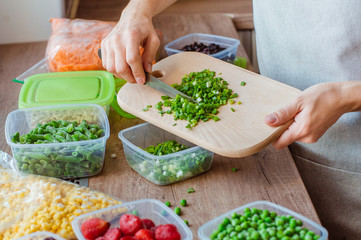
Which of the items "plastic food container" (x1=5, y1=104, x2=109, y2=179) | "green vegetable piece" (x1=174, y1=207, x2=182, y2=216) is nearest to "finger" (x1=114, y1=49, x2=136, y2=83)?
"plastic food container" (x1=5, y1=104, x2=109, y2=179)

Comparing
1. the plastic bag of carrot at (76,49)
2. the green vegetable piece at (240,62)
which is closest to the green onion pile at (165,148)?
the plastic bag of carrot at (76,49)

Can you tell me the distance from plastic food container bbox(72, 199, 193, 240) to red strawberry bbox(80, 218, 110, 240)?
0.01 m

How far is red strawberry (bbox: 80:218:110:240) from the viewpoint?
3.03 feet

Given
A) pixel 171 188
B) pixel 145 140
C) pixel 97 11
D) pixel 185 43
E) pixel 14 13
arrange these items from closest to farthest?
pixel 171 188 → pixel 145 140 → pixel 185 43 → pixel 14 13 → pixel 97 11

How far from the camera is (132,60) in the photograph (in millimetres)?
1319

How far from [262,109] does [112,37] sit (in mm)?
508

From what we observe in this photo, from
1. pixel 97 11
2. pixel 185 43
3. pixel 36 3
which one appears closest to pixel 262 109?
pixel 185 43

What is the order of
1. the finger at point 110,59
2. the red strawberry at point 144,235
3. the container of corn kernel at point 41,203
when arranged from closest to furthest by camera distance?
the red strawberry at point 144,235
the container of corn kernel at point 41,203
the finger at point 110,59

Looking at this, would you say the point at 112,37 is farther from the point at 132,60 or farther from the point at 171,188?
the point at 171,188

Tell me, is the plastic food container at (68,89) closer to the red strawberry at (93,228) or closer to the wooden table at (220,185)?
the wooden table at (220,185)

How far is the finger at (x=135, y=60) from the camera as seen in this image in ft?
4.33

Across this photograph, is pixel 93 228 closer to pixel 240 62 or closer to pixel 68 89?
pixel 68 89

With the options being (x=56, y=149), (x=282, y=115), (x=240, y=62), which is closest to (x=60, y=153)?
(x=56, y=149)

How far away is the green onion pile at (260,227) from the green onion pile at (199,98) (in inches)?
13.5
